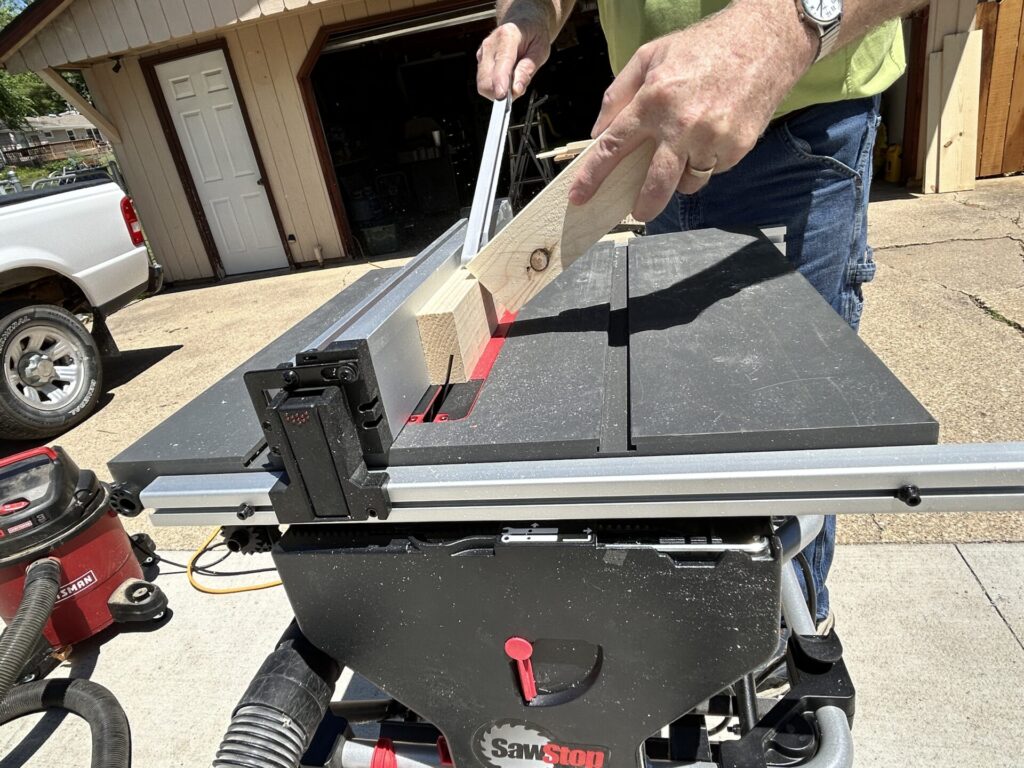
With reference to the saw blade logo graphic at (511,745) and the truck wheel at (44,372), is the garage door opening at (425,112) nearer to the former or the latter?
the truck wheel at (44,372)

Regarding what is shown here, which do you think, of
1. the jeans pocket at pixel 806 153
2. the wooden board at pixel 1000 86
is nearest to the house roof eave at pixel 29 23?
the jeans pocket at pixel 806 153

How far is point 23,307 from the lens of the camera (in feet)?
14.2

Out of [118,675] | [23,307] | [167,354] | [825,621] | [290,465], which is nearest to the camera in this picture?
[290,465]

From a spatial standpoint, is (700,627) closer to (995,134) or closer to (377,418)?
(377,418)

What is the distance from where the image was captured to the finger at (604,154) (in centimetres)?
89

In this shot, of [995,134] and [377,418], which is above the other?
[377,418]

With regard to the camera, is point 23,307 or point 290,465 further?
point 23,307

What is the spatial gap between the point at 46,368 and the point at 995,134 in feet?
31.1

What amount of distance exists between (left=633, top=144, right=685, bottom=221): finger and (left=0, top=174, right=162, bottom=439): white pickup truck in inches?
183

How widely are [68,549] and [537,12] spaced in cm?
234

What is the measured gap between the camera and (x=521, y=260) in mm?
1105

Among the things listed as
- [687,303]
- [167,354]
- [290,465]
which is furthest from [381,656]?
[167,354]

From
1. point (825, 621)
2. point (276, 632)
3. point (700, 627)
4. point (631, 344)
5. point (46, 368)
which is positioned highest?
point (631, 344)

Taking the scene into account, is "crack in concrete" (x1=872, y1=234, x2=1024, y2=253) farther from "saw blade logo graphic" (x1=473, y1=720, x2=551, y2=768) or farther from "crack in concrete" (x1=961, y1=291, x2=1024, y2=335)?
"saw blade logo graphic" (x1=473, y1=720, x2=551, y2=768)
